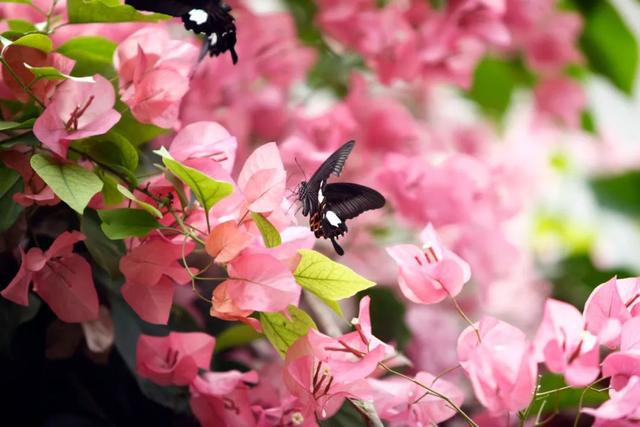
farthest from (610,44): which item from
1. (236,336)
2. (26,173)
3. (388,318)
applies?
(26,173)

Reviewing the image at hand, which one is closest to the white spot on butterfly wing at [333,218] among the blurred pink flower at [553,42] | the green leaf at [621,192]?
the blurred pink flower at [553,42]

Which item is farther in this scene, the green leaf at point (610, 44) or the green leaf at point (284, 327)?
the green leaf at point (610, 44)

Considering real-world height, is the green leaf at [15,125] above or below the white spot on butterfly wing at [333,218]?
below

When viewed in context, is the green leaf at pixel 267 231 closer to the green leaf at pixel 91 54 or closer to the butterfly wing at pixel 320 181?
the butterfly wing at pixel 320 181

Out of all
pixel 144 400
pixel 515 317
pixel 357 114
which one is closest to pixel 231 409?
pixel 144 400

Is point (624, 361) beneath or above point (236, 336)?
above

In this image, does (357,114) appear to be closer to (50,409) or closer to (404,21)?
(404,21)

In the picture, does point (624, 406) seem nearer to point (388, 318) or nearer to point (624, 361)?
point (624, 361)

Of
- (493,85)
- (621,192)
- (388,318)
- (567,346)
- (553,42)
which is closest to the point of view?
(567,346)
